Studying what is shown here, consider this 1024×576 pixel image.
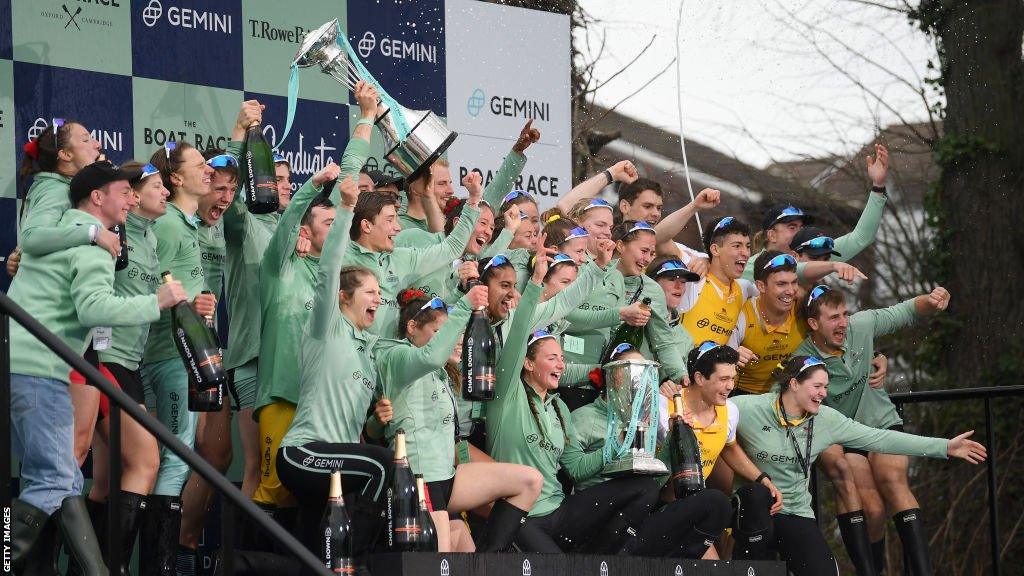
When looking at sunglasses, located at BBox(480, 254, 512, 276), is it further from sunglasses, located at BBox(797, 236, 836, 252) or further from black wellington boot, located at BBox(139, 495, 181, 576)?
sunglasses, located at BBox(797, 236, 836, 252)

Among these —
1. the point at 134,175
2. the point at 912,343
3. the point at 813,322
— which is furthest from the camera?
the point at 912,343

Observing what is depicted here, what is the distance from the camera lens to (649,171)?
611 inches

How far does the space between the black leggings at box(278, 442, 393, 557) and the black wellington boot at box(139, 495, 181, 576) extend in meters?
0.50

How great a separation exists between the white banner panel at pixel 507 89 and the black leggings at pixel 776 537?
8.76 ft

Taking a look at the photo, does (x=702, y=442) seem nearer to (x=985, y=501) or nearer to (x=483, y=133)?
(x=483, y=133)

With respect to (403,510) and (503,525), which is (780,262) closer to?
(503,525)

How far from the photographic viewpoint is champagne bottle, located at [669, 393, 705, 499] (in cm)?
673

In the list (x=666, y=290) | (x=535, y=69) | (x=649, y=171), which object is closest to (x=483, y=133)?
(x=535, y=69)

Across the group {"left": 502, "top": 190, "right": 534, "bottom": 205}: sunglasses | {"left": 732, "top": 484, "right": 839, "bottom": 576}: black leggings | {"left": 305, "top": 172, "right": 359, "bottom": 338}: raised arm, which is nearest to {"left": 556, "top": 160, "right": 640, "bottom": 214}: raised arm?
{"left": 502, "top": 190, "right": 534, "bottom": 205}: sunglasses

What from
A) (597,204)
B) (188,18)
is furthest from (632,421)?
(188,18)

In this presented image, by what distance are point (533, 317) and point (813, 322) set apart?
183cm

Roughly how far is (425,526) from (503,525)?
2.34ft

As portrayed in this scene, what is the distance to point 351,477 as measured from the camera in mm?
5730

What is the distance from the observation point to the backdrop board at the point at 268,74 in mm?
7266
